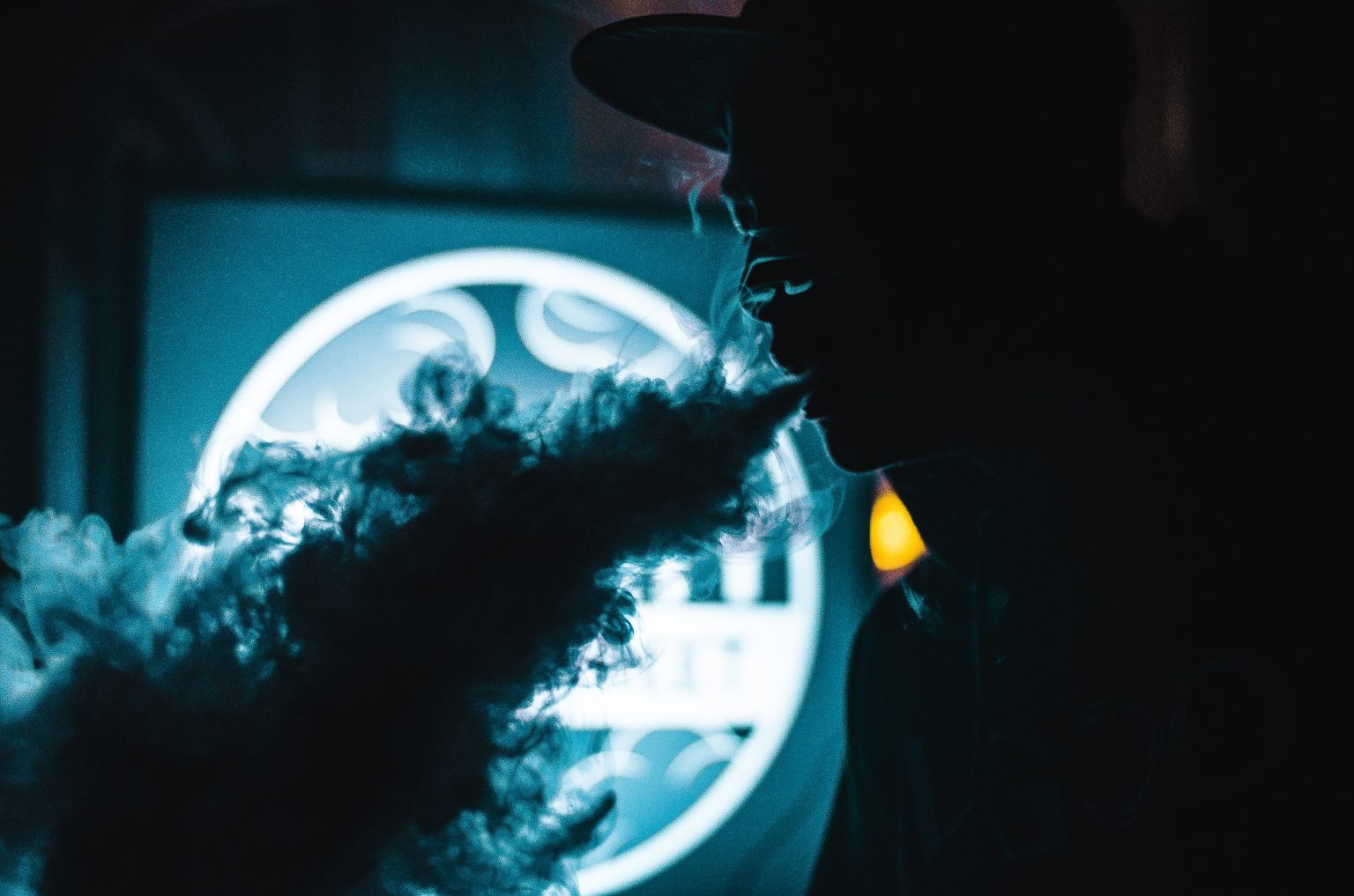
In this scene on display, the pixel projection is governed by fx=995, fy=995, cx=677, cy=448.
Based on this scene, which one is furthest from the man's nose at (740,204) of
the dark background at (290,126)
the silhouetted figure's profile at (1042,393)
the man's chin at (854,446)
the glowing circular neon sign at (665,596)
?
the glowing circular neon sign at (665,596)

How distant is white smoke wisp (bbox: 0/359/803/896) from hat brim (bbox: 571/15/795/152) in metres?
0.33

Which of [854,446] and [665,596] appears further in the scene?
[665,596]

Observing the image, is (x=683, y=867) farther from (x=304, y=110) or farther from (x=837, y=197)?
(x=304, y=110)

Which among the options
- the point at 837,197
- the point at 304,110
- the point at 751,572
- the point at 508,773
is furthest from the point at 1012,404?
the point at 304,110

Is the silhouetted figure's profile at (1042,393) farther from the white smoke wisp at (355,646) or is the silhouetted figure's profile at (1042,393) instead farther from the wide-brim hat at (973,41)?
the white smoke wisp at (355,646)

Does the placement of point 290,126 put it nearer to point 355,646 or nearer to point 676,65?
point 676,65

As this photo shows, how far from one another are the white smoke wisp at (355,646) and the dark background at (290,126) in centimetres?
102

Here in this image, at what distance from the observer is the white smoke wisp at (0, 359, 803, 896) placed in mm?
539

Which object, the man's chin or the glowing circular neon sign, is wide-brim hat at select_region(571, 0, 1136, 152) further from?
the glowing circular neon sign

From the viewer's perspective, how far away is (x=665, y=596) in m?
1.71

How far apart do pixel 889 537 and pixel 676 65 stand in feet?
3.96

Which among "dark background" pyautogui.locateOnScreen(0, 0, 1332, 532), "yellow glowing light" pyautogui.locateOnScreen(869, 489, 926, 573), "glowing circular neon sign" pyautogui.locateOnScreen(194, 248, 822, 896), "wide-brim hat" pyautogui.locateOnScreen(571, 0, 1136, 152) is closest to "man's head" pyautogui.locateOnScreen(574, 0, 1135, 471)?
"wide-brim hat" pyautogui.locateOnScreen(571, 0, 1136, 152)

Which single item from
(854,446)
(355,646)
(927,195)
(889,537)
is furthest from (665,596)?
(355,646)

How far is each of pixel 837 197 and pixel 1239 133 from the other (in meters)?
1.20
